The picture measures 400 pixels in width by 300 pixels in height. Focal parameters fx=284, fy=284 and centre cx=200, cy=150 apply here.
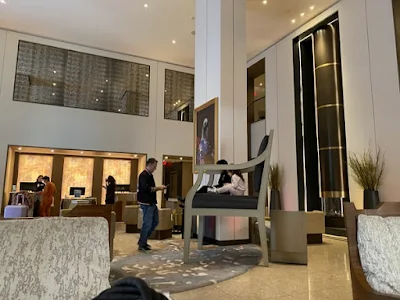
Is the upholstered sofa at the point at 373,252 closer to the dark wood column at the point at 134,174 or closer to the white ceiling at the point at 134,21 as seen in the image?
the white ceiling at the point at 134,21

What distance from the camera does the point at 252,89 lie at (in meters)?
9.26

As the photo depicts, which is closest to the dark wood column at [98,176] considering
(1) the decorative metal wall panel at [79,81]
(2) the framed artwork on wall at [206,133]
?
(1) the decorative metal wall panel at [79,81]

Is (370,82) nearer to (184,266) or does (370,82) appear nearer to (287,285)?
(287,285)

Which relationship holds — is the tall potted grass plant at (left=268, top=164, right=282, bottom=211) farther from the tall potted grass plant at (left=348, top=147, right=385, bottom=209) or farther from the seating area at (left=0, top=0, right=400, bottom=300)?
the tall potted grass plant at (left=348, top=147, right=385, bottom=209)

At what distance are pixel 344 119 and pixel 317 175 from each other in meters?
1.41

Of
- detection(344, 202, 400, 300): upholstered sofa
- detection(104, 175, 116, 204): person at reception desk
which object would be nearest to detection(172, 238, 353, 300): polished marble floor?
detection(344, 202, 400, 300): upholstered sofa

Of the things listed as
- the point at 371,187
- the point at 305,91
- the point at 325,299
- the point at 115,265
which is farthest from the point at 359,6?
the point at 115,265

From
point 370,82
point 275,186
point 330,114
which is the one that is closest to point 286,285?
point 370,82

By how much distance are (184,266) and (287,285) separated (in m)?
0.97

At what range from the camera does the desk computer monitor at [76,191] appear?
9.35 metres

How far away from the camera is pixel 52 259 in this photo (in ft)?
2.88

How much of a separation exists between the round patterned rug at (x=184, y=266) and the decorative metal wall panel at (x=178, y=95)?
6.31 meters

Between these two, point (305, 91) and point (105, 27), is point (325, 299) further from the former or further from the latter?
point (105, 27)

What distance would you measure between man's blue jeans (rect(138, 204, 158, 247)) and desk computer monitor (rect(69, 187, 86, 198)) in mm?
6445
